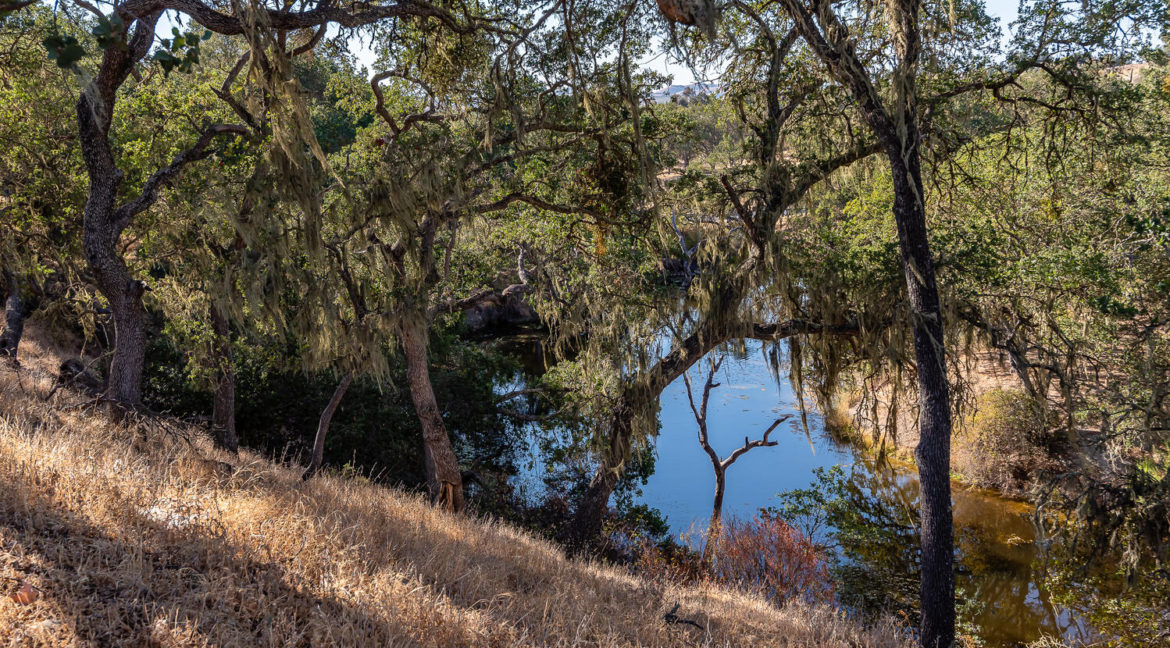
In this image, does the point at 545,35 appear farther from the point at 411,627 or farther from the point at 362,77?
the point at 411,627

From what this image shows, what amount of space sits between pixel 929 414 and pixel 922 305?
109 cm

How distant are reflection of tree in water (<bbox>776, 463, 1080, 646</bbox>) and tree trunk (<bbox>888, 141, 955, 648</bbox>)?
3.48 meters

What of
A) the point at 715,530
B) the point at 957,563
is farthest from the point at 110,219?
the point at 957,563

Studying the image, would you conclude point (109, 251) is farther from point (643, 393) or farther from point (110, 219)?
point (643, 393)

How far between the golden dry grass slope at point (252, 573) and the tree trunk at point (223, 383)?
2927mm

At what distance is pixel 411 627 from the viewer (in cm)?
350

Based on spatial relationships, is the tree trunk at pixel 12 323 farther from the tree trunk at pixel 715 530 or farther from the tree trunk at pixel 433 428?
the tree trunk at pixel 715 530

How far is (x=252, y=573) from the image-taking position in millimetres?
3627

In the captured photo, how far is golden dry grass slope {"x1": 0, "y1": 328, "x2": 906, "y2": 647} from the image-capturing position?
3021 millimetres

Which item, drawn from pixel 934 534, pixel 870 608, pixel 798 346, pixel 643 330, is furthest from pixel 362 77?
pixel 870 608

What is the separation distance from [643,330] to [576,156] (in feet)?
8.15

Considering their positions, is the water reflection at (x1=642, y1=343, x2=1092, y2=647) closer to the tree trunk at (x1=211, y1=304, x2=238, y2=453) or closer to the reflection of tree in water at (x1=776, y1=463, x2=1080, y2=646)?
the reflection of tree in water at (x1=776, y1=463, x2=1080, y2=646)

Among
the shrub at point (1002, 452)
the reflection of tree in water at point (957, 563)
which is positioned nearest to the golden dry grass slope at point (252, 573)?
the reflection of tree in water at point (957, 563)

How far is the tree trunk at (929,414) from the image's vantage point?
Result: 21.1 ft
